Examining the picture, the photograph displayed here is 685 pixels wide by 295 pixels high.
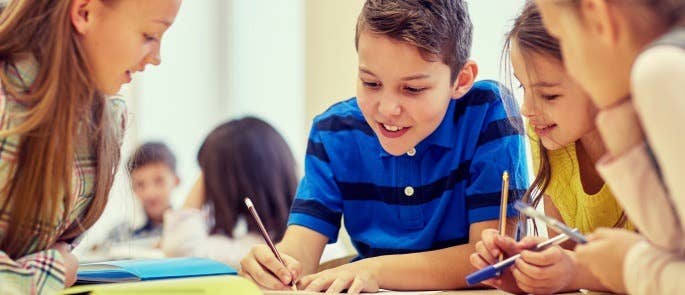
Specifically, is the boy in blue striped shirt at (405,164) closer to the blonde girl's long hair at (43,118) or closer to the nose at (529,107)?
the nose at (529,107)

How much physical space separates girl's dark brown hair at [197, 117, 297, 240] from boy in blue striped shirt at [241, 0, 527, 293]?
0.75m

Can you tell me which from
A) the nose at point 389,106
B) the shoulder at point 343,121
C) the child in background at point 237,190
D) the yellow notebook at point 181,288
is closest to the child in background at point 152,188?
the child in background at point 237,190

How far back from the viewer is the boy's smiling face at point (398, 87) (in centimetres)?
110

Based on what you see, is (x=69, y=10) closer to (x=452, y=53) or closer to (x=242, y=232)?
(x=452, y=53)

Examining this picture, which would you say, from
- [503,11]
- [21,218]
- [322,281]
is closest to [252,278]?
[322,281]

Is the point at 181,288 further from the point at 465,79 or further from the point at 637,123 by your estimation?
the point at 465,79

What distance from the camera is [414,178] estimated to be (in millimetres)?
1232

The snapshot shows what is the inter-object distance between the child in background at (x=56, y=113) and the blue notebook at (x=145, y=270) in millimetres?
37

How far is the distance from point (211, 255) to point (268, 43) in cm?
135

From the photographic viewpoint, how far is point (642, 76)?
1.97 ft

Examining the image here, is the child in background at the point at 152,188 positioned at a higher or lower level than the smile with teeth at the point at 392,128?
lower

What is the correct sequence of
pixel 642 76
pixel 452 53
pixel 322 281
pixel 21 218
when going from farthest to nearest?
pixel 452 53 → pixel 322 281 → pixel 21 218 → pixel 642 76

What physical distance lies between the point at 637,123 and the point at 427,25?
49cm

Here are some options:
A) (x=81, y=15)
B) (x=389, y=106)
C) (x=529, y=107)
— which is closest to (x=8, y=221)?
(x=81, y=15)
